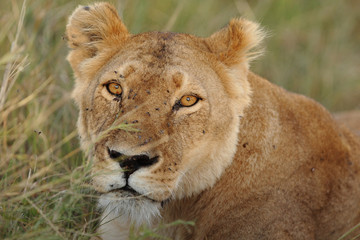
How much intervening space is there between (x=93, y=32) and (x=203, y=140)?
48.8 inches

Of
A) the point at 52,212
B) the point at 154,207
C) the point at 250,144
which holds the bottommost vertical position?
the point at 52,212

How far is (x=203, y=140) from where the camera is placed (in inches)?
148

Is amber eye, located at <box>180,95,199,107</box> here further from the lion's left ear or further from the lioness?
the lion's left ear

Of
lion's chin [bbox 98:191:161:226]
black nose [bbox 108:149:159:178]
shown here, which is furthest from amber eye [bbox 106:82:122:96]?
lion's chin [bbox 98:191:161:226]

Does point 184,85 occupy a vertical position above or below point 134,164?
above

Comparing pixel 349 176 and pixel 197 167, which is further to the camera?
pixel 349 176

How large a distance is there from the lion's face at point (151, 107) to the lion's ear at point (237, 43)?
0.05 ft

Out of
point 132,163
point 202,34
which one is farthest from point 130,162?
point 202,34

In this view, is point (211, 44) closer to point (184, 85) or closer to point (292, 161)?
point (184, 85)

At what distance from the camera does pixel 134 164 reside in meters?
3.15

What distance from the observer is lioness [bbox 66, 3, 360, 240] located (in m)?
3.41

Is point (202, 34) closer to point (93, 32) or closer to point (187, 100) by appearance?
point (93, 32)

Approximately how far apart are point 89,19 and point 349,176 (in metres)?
2.35

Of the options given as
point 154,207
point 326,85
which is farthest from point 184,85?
point 326,85
